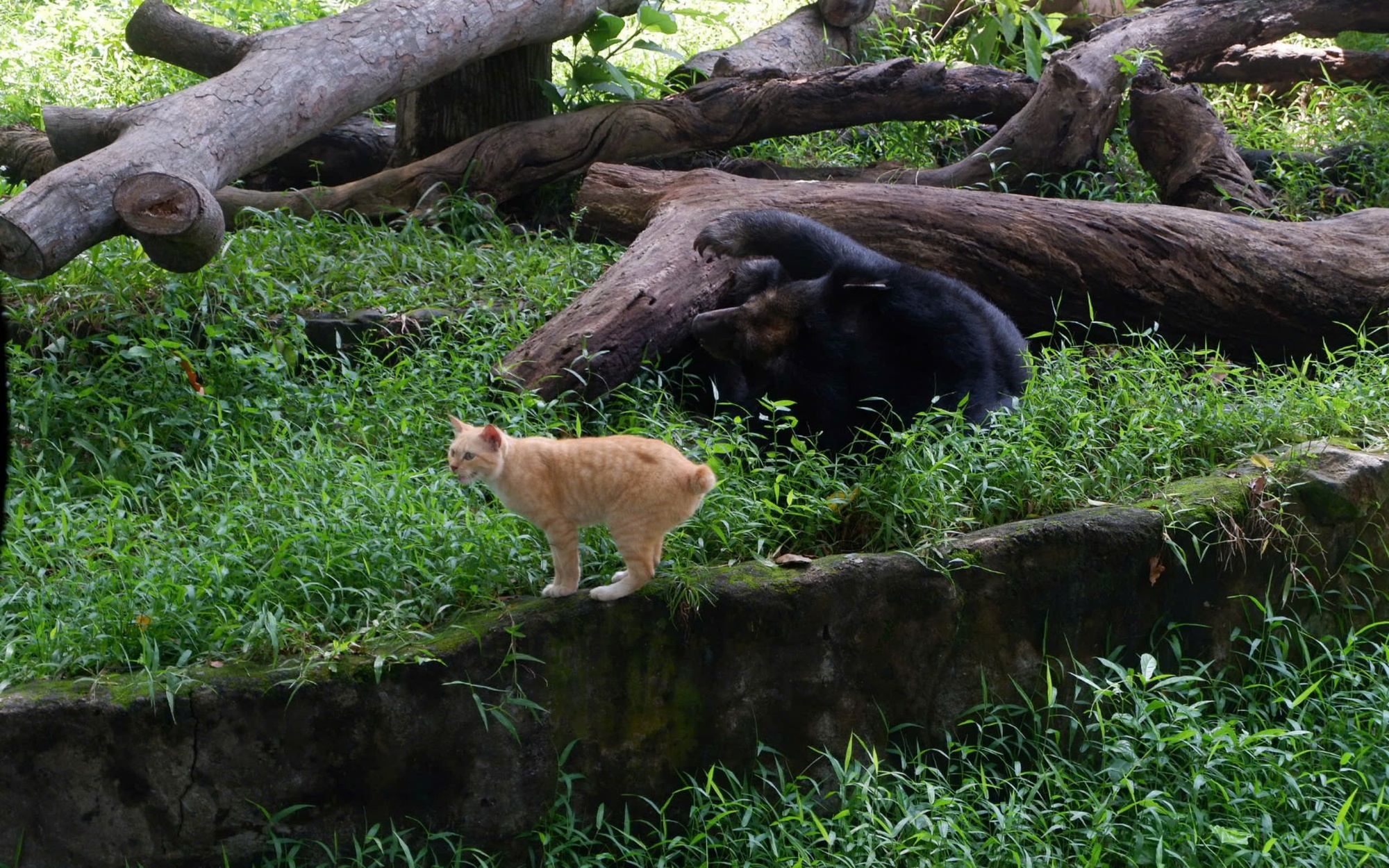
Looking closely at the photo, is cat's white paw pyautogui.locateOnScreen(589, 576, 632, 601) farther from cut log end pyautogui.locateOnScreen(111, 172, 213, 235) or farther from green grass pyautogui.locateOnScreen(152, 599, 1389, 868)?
cut log end pyautogui.locateOnScreen(111, 172, 213, 235)

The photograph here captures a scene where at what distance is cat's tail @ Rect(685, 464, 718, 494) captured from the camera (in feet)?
10.1

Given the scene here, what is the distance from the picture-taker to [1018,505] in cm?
378

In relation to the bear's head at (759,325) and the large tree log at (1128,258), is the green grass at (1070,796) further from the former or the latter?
the large tree log at (1128,258)

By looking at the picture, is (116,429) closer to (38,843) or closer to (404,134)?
(38,843)

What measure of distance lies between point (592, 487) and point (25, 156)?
6.07m

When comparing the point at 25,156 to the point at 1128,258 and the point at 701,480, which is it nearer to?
the point at 701,480

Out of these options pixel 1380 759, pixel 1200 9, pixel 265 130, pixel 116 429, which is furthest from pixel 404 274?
pixel 1200 9

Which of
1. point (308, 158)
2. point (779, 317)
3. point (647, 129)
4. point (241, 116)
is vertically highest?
point (241, 116)

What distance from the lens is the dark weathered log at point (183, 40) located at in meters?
6.53

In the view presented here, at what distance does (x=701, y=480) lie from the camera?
3.08 m

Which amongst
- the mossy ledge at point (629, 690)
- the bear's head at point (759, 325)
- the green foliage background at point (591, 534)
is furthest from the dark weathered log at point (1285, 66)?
the mossy ledge at point (629, 690)

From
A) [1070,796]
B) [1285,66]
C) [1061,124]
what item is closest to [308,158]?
[1061,124]

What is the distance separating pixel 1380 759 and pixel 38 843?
11.8 feet

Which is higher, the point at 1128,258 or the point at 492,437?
the point at 492,437
